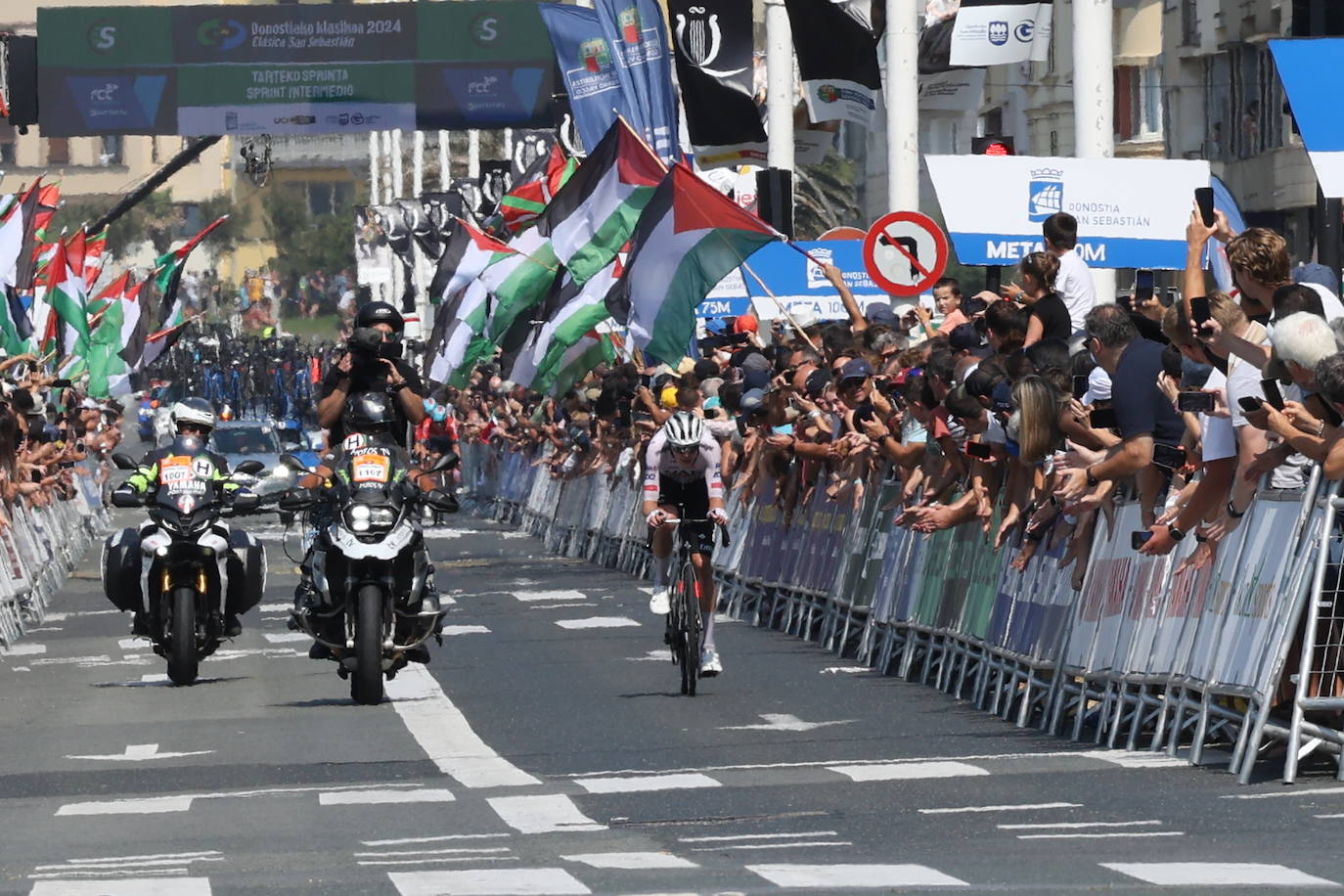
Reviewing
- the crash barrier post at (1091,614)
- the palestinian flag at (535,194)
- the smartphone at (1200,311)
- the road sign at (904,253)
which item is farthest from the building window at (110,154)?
the smartphone at (1200,311)

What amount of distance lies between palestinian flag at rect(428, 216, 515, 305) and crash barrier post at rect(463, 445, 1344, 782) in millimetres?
10655

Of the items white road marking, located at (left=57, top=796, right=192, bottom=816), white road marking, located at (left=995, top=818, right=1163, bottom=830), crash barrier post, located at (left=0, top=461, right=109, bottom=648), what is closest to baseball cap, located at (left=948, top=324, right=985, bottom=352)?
white road marking, located at (left=57, top=796, right=192, bottom=816)

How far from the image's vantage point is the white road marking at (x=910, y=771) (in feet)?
41.7

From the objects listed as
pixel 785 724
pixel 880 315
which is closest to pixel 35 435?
pixel 880 315

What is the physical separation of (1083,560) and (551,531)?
26555 mm

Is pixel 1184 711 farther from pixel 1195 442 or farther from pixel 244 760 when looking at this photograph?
pixel 244 760

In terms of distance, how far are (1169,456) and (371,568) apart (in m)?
4.87

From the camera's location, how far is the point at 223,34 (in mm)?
53250

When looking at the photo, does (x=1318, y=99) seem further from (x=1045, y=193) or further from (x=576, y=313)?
(x=576, y=313)

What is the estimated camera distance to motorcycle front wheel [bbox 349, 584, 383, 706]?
1695 cm

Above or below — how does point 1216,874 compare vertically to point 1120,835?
above

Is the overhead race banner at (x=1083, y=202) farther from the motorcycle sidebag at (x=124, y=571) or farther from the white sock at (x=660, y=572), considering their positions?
the motorcycle sidebag at (x=124, y=571)

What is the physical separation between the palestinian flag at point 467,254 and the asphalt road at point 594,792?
14.2 metres

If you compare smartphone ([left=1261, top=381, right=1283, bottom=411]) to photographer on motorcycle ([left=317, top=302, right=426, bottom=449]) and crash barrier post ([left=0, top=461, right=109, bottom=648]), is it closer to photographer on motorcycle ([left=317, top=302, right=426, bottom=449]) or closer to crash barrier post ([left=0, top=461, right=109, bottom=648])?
photographer on motorcycle ([left=317, top=302, right=426, bottom=449])
